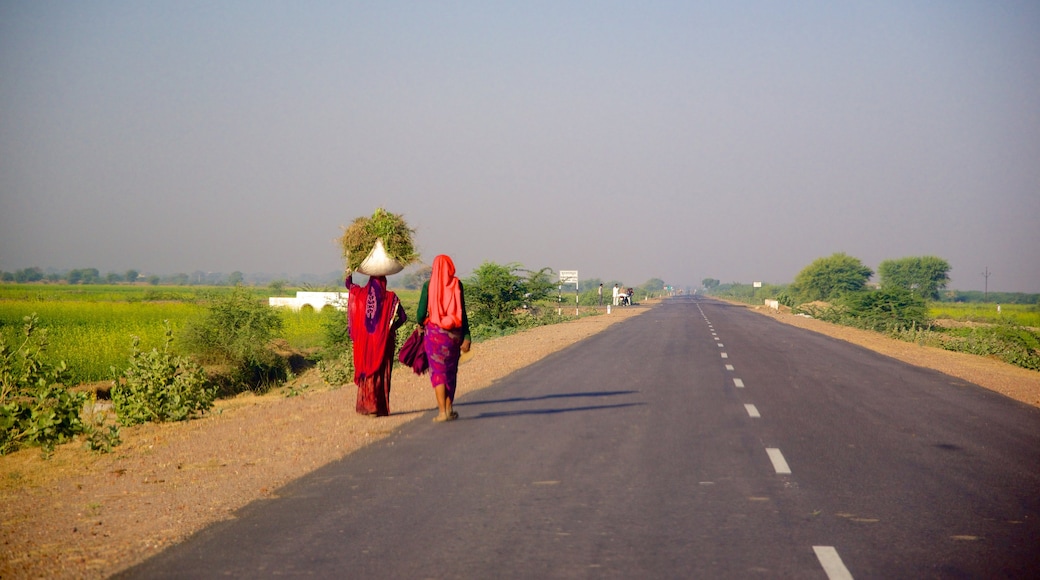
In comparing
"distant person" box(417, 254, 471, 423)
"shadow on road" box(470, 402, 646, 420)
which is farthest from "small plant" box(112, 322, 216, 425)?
"shadow on road" box(470, 402, 646, 420)

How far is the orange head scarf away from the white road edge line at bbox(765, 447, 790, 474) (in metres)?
4.09

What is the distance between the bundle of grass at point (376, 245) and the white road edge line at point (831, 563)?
292 inches

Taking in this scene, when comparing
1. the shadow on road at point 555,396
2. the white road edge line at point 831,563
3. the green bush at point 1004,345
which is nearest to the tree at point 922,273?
the green bush at point 1004,345

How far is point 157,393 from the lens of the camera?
47.2 ft

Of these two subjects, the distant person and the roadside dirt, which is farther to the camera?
the distant person

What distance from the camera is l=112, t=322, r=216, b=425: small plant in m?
14.0

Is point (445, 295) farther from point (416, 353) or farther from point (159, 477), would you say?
point (159, 477)

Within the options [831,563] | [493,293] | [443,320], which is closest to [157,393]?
[443,320]

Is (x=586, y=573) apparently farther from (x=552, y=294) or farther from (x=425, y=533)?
(x=552, y=294)

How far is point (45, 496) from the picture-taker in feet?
26.3

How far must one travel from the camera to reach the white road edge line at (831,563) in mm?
5305

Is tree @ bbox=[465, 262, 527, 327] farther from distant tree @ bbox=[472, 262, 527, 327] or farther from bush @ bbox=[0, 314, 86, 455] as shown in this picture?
bush @ bbox=[0, 314, 86, 455]

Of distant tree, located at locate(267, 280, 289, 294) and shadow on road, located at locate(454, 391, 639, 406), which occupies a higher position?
distant tree, located at locate(267, 280, 289, 294)

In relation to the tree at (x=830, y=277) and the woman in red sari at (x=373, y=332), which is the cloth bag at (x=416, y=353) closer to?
the woman in red sari at (x=373, y=332)
